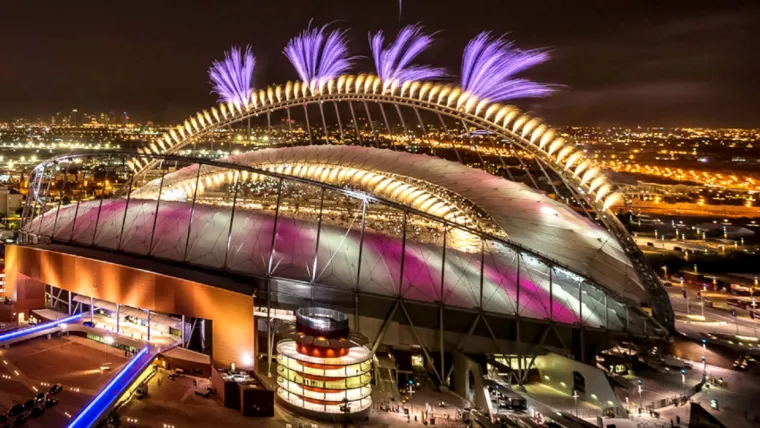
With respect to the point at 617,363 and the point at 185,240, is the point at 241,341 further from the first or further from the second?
the point at 617,363

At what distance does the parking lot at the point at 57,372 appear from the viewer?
86.2 feet

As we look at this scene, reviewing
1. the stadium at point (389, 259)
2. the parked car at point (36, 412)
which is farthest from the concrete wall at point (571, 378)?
the parked car at point (36, 412)

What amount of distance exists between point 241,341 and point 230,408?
168 inches

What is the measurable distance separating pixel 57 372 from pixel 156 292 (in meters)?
6.91

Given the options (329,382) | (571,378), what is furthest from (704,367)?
(329,382)

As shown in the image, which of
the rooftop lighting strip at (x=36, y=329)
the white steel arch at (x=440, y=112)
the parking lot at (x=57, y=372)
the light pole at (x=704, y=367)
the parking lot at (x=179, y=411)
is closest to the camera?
the parking lot at (x=57, y=372)

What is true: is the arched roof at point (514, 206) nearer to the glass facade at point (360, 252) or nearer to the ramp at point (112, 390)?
Answer: the glass facade at point (360, 252)

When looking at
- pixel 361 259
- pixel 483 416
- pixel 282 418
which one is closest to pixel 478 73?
pixel 361 259

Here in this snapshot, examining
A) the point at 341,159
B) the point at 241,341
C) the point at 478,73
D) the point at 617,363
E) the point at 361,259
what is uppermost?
the point at 478,73

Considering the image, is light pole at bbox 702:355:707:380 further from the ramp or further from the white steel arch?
the ramp

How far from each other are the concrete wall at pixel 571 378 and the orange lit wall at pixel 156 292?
1861cm

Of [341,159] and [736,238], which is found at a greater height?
[341,159]

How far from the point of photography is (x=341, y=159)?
2010 inches

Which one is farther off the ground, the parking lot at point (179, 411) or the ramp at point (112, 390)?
the ramp at point (112, 390)
